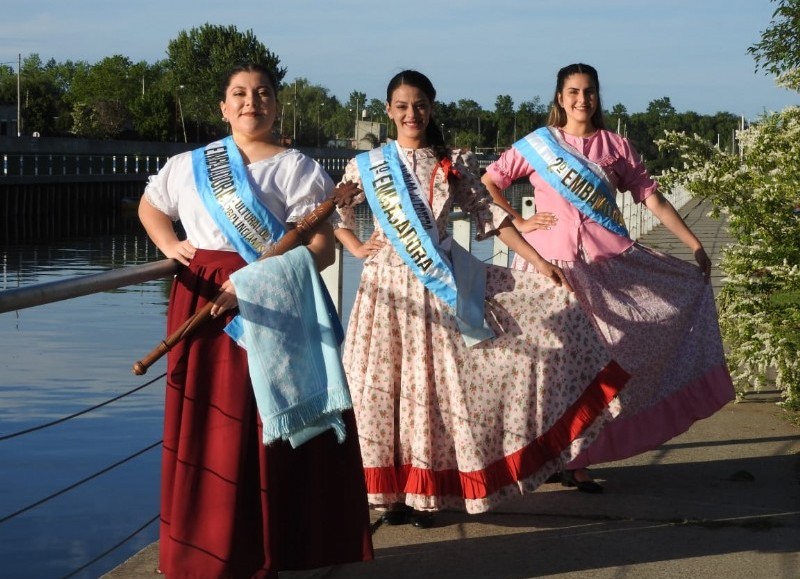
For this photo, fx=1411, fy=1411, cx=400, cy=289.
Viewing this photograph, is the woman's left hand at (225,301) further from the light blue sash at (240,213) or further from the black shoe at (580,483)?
the black shoe at (580,483)

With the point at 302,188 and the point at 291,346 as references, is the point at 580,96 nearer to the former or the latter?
the point at 302,188

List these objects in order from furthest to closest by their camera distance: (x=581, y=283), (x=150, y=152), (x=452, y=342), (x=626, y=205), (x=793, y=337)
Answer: (x=150, y=152) < (x=626, y=205) < (x=793, y=337) < (x=581, y=283) < (x=452, y=342)

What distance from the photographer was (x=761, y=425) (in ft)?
23.0

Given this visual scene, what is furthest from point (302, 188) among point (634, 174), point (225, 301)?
point (634, 174)

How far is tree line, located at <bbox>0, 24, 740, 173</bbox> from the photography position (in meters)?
88.6

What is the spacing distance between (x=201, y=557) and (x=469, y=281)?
1.58m

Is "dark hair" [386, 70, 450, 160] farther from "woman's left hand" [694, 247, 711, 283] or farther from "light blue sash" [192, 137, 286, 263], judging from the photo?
"woman's left hand" [694, 247, 711, 283]

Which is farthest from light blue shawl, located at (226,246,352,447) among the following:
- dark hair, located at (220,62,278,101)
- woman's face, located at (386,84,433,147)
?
woman's face, located at (386,84,433,147)

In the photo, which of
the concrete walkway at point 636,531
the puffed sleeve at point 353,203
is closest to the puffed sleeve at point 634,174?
the concrete walkway at point 636,531

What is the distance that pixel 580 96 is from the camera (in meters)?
5.79

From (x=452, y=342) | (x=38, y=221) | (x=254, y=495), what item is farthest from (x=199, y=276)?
(x=38, y=221)

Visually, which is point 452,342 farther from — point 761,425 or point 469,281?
point 761,425

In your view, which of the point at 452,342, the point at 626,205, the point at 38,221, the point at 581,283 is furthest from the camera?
the point at 38,221

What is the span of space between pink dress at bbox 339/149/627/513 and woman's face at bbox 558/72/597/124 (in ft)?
2.96
